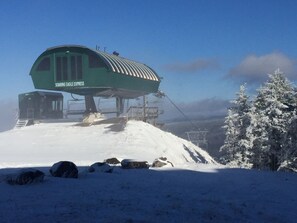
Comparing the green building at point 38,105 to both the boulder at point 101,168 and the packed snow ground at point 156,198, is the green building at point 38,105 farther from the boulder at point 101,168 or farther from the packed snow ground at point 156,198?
the packed snow ground at point 156,198

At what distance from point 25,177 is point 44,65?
3639 cm

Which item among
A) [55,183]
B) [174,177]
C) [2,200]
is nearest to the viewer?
[2,200]

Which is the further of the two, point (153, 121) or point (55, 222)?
point (153, 121)

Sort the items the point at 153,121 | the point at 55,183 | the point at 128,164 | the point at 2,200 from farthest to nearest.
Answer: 1. the point at 153,121
2. the point at 128,164
3. the point at 55,183
4. the point at 2,200

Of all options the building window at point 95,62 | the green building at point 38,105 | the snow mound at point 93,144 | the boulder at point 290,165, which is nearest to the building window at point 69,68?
the building window at point 95,62

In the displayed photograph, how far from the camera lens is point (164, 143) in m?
39.7

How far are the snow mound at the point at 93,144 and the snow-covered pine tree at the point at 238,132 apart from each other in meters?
3.86

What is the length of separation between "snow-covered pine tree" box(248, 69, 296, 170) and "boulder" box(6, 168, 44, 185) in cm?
2441

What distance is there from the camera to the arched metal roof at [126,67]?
46.9 meters

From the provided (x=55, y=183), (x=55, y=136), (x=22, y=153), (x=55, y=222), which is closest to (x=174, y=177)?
(x=55, y=183)

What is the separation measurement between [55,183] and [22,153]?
1955 centimetres

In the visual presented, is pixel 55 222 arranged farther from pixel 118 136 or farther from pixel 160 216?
pixel 118 136

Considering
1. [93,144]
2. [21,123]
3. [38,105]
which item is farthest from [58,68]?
[93,144]

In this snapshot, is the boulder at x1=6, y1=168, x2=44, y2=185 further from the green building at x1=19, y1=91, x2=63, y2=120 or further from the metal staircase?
the green building at x1=19, y1=91, x2=63, y2=120
